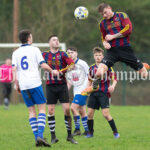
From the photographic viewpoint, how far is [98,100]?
26.5 feet

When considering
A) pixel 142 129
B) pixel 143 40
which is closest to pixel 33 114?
pixel 142 129

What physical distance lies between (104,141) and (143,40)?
77.6 ft

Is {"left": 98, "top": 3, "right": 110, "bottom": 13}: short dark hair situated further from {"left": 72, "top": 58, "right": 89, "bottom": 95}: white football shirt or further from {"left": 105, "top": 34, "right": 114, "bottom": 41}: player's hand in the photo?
{"left": 72, "top": 58, "right": 89, "bottom": 95}: white football shirt

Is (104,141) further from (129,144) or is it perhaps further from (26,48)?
(26,48)

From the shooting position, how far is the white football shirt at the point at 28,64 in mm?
6707

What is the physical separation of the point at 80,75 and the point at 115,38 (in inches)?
90.0

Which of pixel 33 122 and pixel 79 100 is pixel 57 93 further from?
pixel 79 100

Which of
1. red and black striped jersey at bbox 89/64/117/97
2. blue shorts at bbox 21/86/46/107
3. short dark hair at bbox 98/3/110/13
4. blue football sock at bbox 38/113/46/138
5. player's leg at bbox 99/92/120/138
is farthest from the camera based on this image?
red and black striped jersey at bbox 89/64/117/97

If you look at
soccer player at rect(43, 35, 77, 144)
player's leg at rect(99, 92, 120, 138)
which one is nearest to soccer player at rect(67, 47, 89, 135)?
player's leg at rect(99, 92, 120, 138)

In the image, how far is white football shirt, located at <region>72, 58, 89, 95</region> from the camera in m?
9.21

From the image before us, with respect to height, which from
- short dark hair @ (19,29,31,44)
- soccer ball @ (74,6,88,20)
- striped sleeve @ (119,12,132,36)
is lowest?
short dark hair @ (19,29,31,44)

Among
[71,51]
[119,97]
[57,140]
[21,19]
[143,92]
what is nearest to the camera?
[57,140]

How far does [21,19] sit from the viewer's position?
27391 mm

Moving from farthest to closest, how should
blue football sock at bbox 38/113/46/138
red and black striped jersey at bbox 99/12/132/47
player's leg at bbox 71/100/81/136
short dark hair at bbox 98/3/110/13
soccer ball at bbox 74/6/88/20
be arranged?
soccer ball at bbox 74/6/88/20 < player's leg at bbox 71/100/81/136 < red and black striped jersey at bbox 99/12/132/47 < short dark hair at bbox 98/3/110/13 < blue football sock at bbox 38/113/46/138
